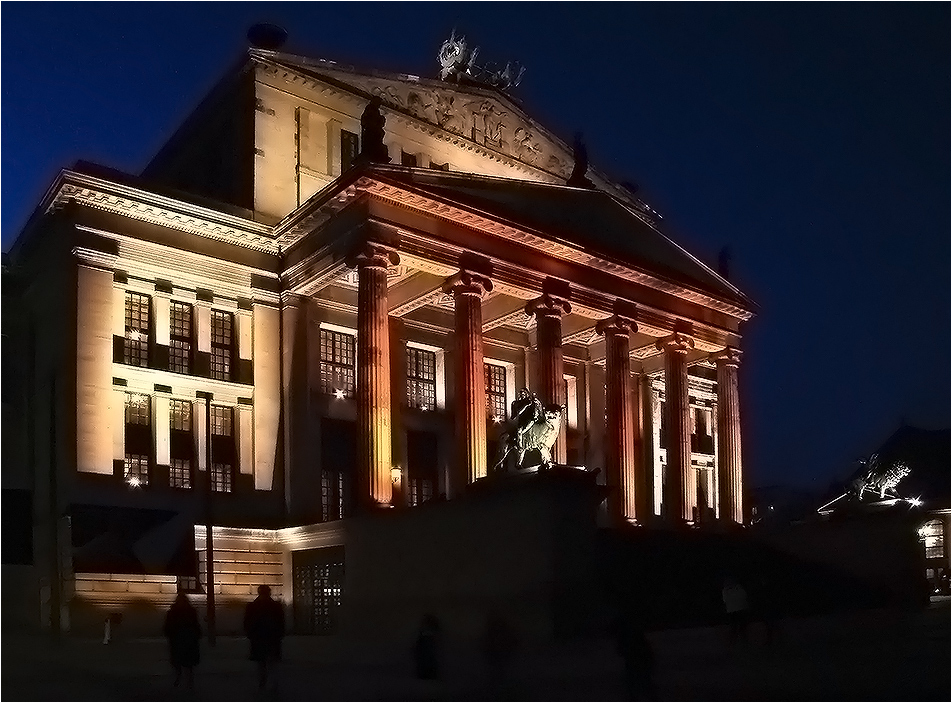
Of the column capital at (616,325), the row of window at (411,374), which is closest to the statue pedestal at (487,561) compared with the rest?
the row of window at (411,374)

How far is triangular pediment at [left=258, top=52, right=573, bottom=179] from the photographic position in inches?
1655

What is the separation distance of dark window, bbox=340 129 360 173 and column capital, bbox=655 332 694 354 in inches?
599

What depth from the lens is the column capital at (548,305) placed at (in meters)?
39.7

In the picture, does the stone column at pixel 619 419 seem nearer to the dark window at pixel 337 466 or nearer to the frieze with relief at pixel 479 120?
the frieze with relief at pixel 479 120

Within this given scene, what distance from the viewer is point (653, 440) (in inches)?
2062

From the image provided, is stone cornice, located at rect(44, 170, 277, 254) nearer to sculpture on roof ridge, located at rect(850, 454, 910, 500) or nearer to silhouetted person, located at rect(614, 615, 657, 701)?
sculpture on roof ridge, located at rect(850, 454, 910, 500)

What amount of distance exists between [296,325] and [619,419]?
43.6 ft

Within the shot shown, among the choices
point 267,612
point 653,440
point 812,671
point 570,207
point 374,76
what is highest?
point 374,76

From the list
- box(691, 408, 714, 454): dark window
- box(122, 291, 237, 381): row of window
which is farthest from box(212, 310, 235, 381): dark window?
box(691, 408, 714, 454): dark window

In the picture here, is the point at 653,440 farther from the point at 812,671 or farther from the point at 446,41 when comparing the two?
the point at 812,671

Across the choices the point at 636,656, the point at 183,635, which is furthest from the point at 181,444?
the point at 636,656

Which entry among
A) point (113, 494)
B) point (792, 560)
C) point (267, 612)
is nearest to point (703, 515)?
point (792, 560)

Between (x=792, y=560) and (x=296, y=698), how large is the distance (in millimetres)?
22483

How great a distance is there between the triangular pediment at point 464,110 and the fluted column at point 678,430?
9.92 m
